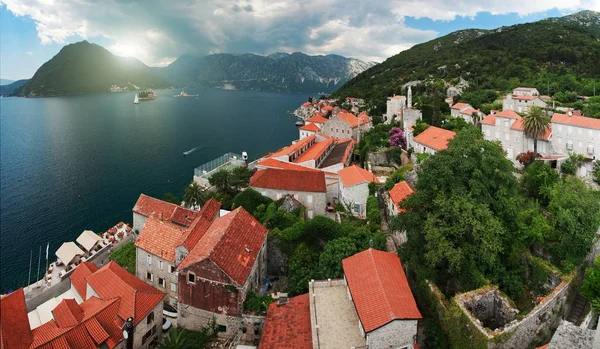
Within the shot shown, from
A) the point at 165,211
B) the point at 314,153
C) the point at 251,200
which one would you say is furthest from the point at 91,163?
the point at 251,200

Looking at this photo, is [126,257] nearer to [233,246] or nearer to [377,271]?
[233,246]

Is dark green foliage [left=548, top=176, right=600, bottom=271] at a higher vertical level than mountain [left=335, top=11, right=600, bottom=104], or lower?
lower

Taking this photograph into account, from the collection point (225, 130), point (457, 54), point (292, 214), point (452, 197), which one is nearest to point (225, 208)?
point (292, 214)

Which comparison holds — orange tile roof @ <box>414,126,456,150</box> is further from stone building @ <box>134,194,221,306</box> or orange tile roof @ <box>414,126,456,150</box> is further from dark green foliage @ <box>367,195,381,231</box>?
stone building @ <box>134,194,221,306</box>

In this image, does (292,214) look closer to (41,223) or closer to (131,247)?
(131,247)

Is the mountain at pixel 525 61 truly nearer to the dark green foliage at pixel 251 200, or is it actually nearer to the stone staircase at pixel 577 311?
the stone staircase at pixel 577 311

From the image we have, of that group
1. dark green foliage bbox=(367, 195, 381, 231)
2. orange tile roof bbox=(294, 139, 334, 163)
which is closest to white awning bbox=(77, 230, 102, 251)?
orange tile roof bbox=(294, 139, 334, 163)
